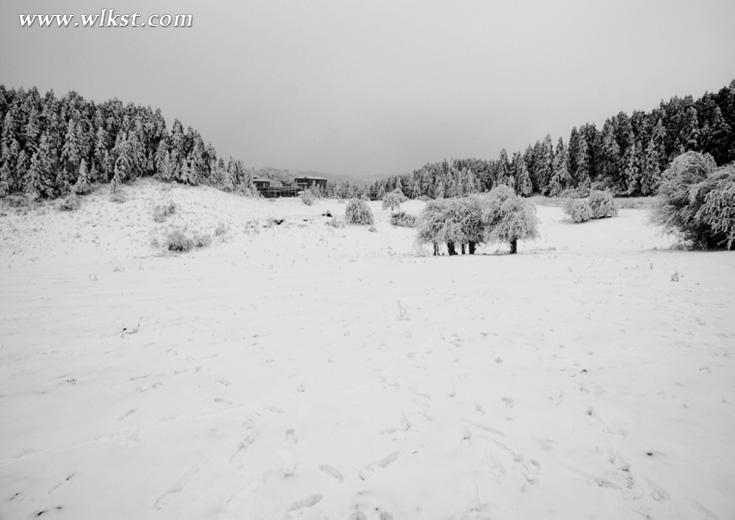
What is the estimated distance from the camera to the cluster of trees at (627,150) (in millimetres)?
51594

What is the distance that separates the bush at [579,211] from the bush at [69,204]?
6367cm

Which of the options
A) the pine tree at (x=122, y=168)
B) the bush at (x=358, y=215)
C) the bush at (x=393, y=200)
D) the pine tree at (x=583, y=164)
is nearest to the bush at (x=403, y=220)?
the bush at (x=358, y=215)

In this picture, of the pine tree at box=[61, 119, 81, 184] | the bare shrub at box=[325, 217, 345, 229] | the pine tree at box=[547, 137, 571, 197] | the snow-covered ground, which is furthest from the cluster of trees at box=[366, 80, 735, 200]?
the pine tree at box=[61, 119, 81, 184]

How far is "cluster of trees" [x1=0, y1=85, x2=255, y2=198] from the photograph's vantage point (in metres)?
38.1

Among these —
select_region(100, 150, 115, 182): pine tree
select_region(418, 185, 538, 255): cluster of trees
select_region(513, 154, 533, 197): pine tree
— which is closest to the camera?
select_region(418, 185, 538, 255): cluster of trees

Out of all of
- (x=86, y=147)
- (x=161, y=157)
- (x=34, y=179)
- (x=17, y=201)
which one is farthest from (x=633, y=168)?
(x=17, y=201)

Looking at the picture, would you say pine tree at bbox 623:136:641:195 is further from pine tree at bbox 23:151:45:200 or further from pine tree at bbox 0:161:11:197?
pine tree at bbox 0:161:11:197

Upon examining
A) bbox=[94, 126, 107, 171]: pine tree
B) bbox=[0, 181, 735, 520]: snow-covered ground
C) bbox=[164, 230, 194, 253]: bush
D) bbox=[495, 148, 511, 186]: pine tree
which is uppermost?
bbox=[495, 148, 511, 186]: pine tree

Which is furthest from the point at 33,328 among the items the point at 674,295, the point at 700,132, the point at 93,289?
the point at 700,132

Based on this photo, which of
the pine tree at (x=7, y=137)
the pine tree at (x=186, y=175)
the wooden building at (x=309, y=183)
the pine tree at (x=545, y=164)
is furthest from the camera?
the wooden building at (x=309, y=183)

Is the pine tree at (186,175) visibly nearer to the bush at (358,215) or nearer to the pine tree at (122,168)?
the pine tree at (122,168)

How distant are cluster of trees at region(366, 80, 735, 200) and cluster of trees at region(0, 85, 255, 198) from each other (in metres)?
65.0

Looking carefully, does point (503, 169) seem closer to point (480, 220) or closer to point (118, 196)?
point (480, 220)

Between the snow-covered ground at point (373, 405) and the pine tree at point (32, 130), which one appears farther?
the pine tree at point (32, 130)
